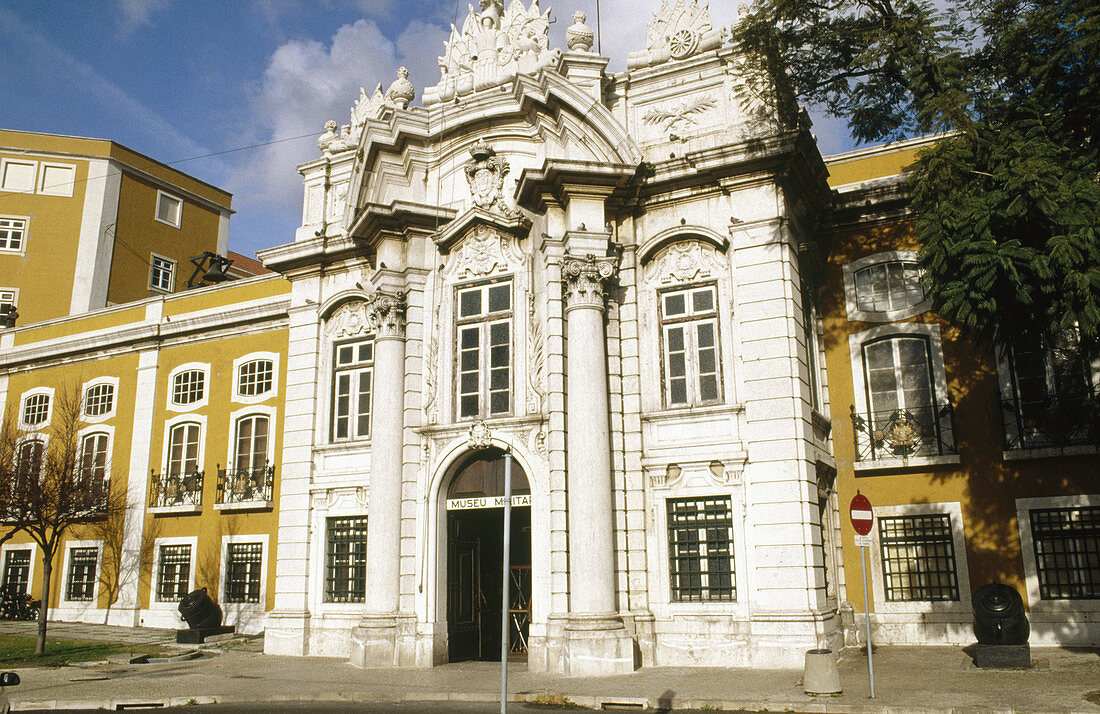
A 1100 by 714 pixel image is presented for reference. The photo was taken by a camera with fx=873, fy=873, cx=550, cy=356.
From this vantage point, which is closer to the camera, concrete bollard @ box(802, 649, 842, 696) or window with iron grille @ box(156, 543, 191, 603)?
concrete bollard @ box(802, 649, 842, 696)

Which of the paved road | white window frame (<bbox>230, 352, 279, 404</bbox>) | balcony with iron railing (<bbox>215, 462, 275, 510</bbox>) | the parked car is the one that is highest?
white window frame (<bbox>230, 352, 279, 404</bbox>)

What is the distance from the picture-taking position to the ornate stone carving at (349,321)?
2077cm

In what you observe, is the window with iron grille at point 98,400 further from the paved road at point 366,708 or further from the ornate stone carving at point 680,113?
the ornate stone carving at point 680,113

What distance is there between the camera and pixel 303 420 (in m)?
20.8

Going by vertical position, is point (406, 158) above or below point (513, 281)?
above

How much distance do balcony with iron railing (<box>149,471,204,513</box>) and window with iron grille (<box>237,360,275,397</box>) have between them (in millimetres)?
2710

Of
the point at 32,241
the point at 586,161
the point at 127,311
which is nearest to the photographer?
the point at 586,161

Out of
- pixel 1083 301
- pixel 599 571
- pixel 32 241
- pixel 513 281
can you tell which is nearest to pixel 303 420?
pixel 513 281

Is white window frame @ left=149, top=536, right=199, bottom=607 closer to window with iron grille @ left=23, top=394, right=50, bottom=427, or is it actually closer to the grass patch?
the grass patch

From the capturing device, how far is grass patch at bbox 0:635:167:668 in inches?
721

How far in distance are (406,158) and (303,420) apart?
21.8ft

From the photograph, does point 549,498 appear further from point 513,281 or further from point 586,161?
point 586,161

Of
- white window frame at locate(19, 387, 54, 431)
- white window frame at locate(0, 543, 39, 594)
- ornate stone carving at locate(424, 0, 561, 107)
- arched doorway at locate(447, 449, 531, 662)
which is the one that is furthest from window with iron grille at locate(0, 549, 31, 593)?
ornate stone carving at locate(424, 0, 561, 107)

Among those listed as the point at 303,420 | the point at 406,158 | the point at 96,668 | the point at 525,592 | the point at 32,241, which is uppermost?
the point at 32,241
